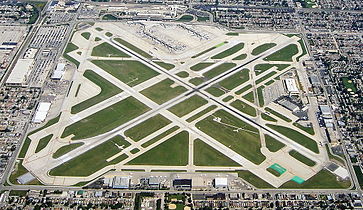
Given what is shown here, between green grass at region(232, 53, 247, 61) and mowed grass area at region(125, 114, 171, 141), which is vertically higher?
mowed grass area at region(125, 114, 171, 141)

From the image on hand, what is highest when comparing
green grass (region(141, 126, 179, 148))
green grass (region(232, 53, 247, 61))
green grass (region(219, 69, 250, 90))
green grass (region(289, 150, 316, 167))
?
green grass (region(141, 126, 179, 148))

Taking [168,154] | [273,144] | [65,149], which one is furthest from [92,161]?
[273,144]

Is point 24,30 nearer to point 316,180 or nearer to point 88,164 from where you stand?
point 88,164

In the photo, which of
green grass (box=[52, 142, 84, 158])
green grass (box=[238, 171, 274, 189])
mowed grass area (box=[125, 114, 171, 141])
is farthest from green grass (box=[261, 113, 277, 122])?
green grass (box=[52, 142, 84, 158])

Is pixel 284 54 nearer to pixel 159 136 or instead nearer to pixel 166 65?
pixel 166 65

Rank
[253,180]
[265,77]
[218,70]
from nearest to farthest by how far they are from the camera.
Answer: [253,180], [265,77], [218,70]

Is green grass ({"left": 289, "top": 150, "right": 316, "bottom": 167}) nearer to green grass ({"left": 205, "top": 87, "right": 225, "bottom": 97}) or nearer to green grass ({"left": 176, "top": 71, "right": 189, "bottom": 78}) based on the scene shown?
green grass ({"left": 205, "top": 87, "right": 225, "bottom": 97})

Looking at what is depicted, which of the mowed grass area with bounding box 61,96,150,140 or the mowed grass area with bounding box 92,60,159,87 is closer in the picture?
the mowed grass area with bounding box 61,96,150,140

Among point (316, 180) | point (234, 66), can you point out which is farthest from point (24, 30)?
point (316, 180)
